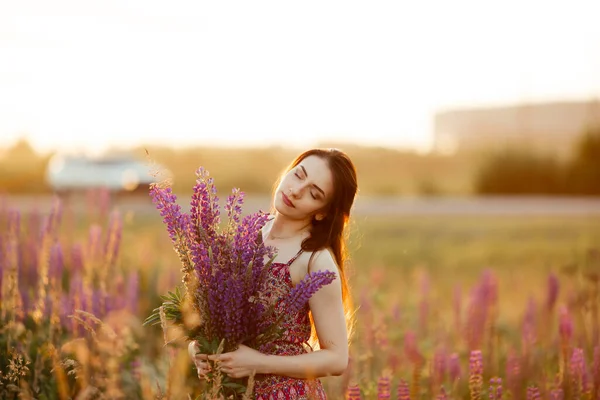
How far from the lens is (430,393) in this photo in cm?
399

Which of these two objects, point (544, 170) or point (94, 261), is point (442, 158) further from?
point (94, 261)

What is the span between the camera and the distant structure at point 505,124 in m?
42.2

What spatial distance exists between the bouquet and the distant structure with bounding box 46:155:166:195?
1794 centimetres

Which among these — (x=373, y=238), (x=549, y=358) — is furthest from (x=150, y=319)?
(x=373, y=238)

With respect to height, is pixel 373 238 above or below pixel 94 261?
below

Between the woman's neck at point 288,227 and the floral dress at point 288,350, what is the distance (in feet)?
0.42

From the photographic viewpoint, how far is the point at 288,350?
2717mm

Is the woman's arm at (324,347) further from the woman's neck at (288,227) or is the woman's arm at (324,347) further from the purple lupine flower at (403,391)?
the purple lupine flower at (403,391)

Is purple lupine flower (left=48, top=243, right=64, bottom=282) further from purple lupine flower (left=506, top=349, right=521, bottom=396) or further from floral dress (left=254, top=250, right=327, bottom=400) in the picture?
purple lupine flower (left=506, top=349, right=521, bottom=396)

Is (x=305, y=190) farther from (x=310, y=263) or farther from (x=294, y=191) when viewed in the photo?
(x=310, y=263)

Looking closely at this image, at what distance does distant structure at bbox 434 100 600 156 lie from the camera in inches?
1663

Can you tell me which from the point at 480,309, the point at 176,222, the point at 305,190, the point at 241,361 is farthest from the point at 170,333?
the point at 480,309

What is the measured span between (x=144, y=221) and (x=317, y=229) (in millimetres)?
11641

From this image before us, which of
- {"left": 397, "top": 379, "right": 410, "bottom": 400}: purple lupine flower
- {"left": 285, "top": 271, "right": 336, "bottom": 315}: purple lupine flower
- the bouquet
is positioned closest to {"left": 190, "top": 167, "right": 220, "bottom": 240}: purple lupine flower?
the bouquet
